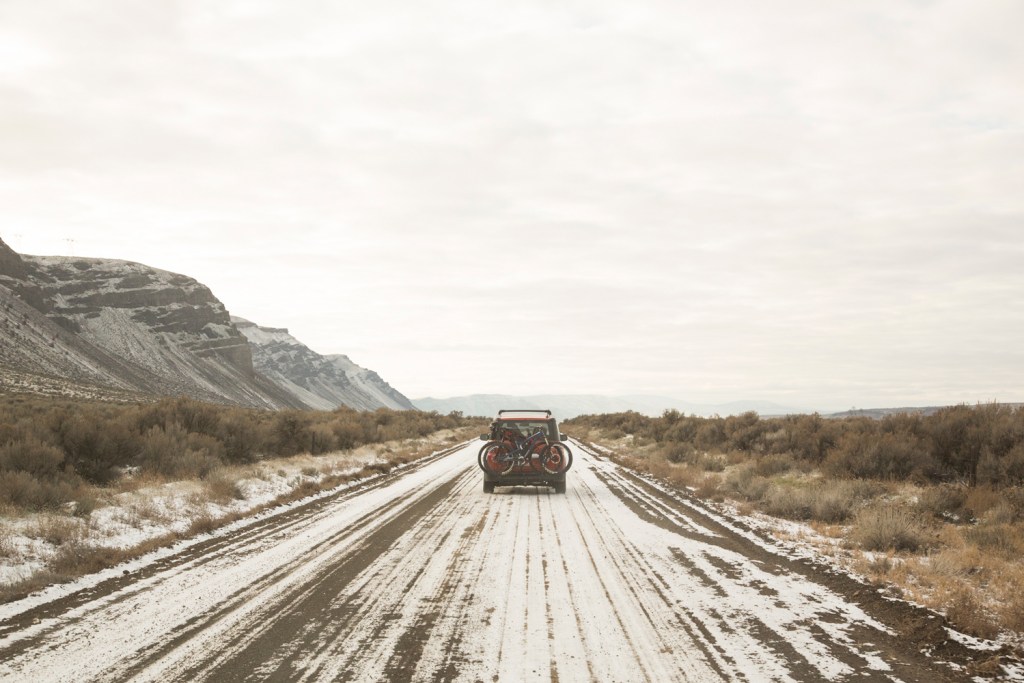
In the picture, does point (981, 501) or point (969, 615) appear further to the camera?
point (981, 501)

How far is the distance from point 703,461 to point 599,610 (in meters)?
17.7

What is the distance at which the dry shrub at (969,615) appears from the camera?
613cm

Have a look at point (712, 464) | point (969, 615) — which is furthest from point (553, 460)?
point (969, 615)

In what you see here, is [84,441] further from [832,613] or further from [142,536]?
[832,613]

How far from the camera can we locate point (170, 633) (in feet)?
19.5

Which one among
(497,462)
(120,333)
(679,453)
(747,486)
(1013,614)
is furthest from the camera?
(120,333)

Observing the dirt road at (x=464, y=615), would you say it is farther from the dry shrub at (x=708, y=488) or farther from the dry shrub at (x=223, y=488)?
the dry shrub at (x=708, y=488)

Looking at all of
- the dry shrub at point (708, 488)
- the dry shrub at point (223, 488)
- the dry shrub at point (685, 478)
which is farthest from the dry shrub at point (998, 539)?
the dry shrub at point (223, 488)

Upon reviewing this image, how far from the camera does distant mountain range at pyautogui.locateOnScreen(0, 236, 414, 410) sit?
93.1 meters

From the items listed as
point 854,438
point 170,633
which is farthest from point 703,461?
point 170,633

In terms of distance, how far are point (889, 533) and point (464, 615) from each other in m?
6.90

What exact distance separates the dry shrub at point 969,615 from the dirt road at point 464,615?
2.29 ft

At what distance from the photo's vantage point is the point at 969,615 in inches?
252

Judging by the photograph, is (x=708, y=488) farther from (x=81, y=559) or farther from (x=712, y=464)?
(x=81, y=559)
